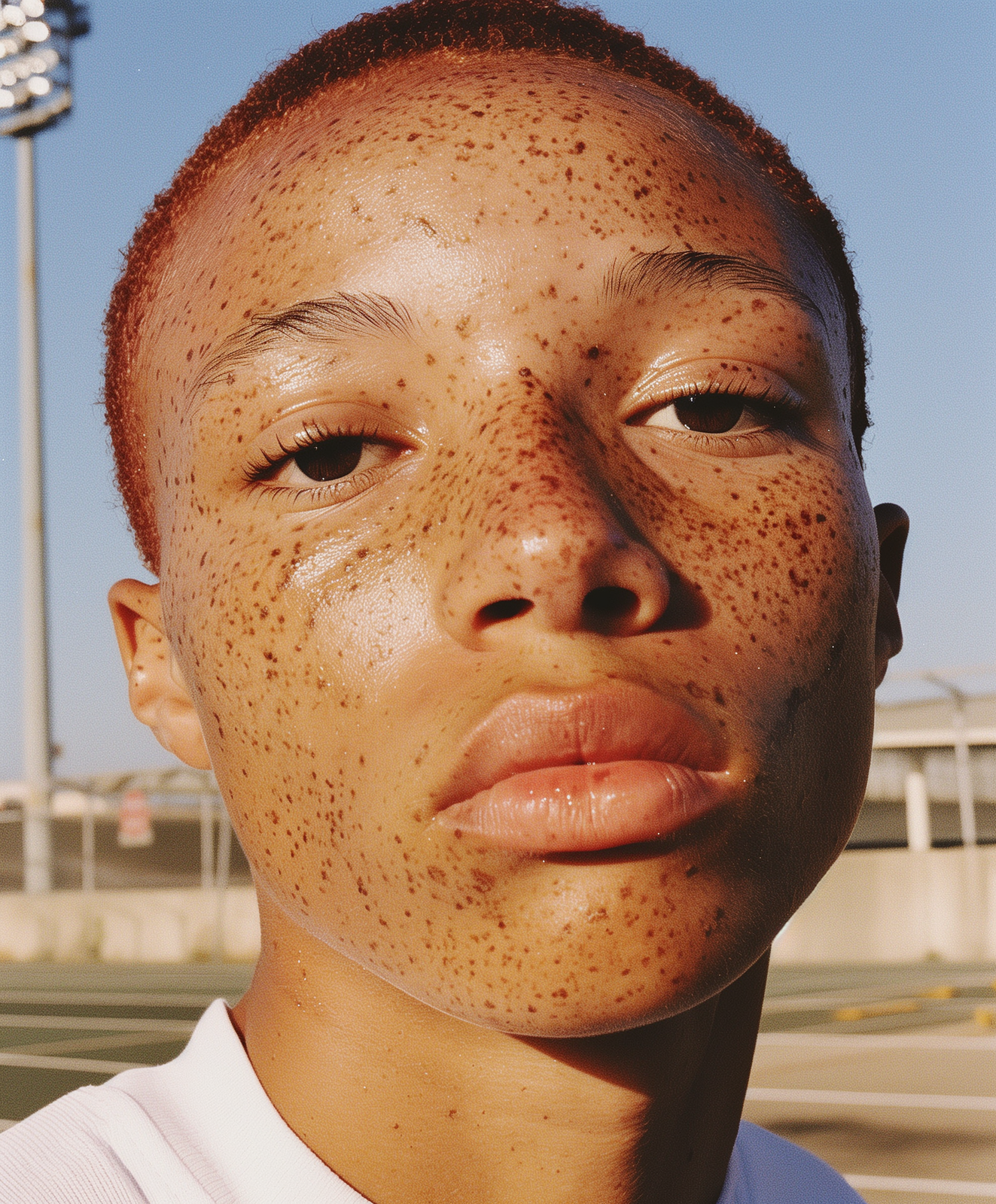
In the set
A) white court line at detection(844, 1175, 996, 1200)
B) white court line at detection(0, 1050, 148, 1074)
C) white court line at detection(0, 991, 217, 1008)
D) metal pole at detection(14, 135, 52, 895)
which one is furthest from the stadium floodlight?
white court line at detection(844, 1175, 996, 1200)

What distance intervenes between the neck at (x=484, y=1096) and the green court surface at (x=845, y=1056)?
14.3 feet

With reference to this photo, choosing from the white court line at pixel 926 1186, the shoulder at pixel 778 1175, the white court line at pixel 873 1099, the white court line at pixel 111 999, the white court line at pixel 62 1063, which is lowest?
the white court line at pixel 926 1186

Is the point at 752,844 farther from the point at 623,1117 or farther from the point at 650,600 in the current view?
the point at 623,1117

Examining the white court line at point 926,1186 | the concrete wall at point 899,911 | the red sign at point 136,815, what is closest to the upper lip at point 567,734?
the white court line at point 926,1186

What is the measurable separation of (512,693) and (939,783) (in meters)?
20.2

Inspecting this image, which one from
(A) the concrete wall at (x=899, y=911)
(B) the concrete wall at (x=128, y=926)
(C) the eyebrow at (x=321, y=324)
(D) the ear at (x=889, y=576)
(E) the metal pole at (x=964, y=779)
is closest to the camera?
(C) the eyebrow at (x=321, y=324)

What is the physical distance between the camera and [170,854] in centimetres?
3350

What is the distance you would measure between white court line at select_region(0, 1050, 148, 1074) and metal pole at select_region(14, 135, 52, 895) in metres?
9.65

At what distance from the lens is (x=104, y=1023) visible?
1070 centimetres

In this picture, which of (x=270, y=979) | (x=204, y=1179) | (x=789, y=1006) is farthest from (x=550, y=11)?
(x=789, y=1006)

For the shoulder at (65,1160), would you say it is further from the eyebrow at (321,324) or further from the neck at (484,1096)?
the eyebrow at (321,324)

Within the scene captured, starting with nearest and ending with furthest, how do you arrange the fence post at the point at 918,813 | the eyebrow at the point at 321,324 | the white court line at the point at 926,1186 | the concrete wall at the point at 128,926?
the eyebrow at the point at 321,324, the white court line at the point at 926,1186, the fence post at the point at 918,813, the concrete wall at the point at 128,926

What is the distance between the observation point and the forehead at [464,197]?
131 centimetres

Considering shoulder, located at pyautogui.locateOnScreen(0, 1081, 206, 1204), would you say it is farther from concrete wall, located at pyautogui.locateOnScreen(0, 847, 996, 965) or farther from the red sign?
the red sign
